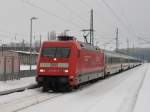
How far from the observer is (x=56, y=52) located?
78.4ft

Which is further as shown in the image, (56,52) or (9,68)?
(9,68)

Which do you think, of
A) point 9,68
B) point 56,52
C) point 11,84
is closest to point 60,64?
point 56,52

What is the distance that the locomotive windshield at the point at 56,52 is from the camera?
77.7 ft

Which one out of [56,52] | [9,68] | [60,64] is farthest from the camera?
[9,68]

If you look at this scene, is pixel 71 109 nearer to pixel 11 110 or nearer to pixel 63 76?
pixel 11 110

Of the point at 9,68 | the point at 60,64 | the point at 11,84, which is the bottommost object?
the point at 11,84

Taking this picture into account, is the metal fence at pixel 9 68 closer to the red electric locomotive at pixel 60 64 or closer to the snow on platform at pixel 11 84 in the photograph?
the snow on platform at pixel 11 84

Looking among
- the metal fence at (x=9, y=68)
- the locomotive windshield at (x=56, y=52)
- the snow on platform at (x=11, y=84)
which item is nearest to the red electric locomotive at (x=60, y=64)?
the locomotive windshield at (x=56, y=52)

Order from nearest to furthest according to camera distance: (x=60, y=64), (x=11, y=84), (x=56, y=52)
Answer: (x=60, y=64) → (x=56, y=52) → (x=11, y=84)

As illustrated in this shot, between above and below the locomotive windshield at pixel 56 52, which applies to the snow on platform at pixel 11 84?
below

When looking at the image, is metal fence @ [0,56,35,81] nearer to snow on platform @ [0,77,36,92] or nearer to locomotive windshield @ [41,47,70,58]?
snow on platform @ [0,77,36,92]

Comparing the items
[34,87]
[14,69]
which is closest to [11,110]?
[34,87]

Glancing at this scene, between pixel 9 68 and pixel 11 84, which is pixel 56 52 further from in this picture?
pixel 9 68

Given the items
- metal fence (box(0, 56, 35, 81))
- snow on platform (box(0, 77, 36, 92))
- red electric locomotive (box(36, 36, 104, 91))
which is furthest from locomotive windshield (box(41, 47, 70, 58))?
metal fence (box(0, 56, 35, 81))
